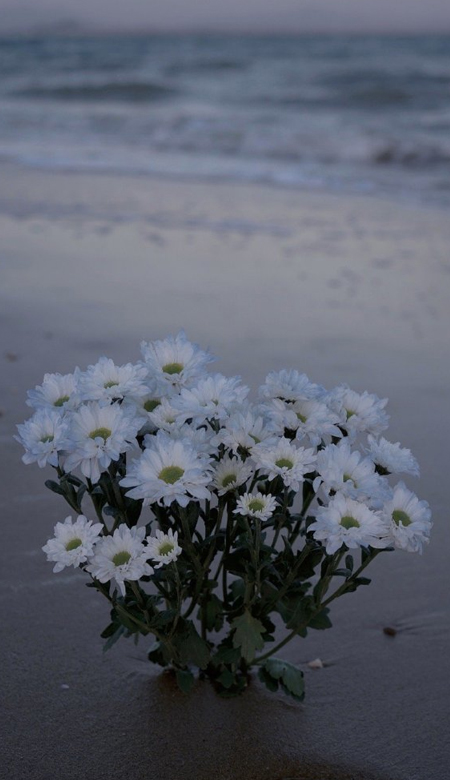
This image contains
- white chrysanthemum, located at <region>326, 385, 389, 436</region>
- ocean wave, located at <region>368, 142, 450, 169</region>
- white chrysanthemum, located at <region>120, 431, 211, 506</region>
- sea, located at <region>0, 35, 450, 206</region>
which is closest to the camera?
white chrysanthemum, located at <region>120, 431, 211, 506</region>

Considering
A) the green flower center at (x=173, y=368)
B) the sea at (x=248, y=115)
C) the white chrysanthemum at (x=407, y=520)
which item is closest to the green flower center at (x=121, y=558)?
the green flower center at (x=173, y=368)

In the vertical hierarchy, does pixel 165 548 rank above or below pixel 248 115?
below

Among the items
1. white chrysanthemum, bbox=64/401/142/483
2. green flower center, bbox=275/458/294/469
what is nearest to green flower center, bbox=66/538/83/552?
white chrysanthemum, bbox=64/401/142/483

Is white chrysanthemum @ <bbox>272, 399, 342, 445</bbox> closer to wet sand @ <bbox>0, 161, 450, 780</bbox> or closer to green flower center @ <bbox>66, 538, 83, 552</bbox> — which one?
green flower center @ <bbox>66, 538, 83, 552</bbox>

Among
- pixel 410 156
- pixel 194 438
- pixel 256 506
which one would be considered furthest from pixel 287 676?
pixel 410 156

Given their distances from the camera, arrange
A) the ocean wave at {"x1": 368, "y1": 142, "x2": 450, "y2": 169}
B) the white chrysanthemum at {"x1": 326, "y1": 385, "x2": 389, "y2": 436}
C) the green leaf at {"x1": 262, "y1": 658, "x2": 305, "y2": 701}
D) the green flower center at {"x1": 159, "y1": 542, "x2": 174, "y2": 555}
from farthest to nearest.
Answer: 1. the ocean wave at {"x1": 368, "y1": 142, "x2": 450, "y2": 169}
2. the green leaf at {"x1": 262, "y1": 658, "x2": 305, "y2": 701}
3. the white chrysanthemum at {"x1": 326, "y1": 385, "x2": 389, "y2": 436}
4. the green flower center at {"x1": 159, "y1": 542, "x2": 174, "y2": 555}

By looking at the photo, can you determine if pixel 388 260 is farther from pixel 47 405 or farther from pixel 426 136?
pixel 426 136

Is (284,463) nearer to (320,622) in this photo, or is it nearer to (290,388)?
(290,388)

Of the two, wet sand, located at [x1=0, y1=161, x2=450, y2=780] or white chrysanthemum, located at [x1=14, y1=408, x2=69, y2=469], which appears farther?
wet sand, located at [x1=0, y1=161, x2=450, y2=780]

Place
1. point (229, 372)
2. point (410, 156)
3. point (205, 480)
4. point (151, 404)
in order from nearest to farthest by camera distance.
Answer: point (205, 480), point (151, 404), point (229, 372), point (410, 156)
